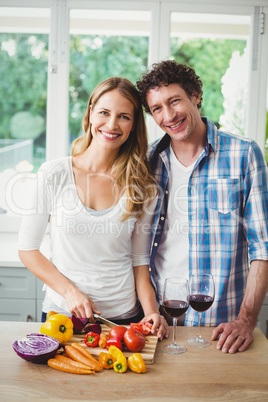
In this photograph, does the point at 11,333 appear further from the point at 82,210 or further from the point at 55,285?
the point at 82,210

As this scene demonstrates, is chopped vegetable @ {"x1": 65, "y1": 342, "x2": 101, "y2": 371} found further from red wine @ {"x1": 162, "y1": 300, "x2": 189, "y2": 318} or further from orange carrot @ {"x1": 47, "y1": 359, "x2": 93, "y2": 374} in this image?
red wine @ {"x1": 162, "y1": 300, "x2": 189, "y2": 318}

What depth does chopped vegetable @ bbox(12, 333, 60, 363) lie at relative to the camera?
43.8 inches

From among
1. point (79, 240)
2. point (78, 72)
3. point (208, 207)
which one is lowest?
point (79, 240)

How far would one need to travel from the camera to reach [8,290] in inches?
98.8

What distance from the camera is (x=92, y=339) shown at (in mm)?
1229

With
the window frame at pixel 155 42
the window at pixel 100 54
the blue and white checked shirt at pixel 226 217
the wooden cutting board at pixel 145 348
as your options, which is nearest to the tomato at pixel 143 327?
the wooden cutting board at pixel 145 348

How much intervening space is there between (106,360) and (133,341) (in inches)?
4.3

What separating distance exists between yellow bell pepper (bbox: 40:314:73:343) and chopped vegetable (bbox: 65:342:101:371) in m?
0.04

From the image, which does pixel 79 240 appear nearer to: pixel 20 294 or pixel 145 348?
pixel 145 348

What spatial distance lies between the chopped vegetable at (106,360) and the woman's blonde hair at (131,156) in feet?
2.02

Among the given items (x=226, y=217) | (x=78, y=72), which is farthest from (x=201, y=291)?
(x=78, y=72)

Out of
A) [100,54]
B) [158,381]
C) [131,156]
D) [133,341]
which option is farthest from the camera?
[100,54]

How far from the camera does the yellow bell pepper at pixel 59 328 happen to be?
4.01 feet

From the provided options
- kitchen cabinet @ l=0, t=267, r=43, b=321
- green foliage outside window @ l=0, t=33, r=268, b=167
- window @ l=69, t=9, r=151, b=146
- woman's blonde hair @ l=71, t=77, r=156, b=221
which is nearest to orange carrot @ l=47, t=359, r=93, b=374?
woman's blonde hair @ l=71, t=77, r=156, b=221
